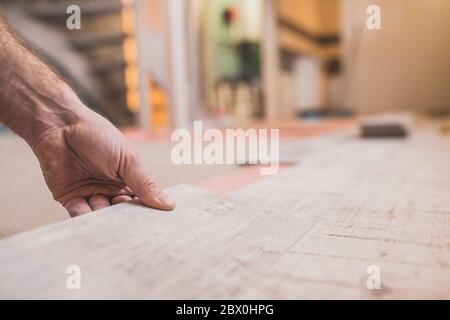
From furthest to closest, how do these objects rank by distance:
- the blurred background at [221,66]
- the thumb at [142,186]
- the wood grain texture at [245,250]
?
the blurred background at [221,66] < the thumb at [142,186] < the wood grain texture at [245,250]

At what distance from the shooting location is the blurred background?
11.2ft

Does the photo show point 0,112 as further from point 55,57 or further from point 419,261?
point 55,57

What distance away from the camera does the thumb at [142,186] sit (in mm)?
960

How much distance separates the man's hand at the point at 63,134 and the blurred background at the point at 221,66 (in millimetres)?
137

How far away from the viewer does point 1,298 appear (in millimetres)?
571

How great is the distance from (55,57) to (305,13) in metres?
5.16

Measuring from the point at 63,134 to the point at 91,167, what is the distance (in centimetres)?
11

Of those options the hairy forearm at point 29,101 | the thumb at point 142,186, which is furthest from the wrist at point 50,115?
the thumb at point 142,186

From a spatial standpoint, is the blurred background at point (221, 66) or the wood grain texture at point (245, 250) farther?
the blurred background at point (221, 66)

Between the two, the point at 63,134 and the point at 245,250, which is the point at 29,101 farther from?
the point at 245,250

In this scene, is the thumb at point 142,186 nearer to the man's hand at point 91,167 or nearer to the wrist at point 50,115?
the man's hand at point 91,167

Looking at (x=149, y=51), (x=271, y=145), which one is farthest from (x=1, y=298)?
(x=149, y=51)

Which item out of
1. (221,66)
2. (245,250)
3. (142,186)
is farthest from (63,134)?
(221,66)

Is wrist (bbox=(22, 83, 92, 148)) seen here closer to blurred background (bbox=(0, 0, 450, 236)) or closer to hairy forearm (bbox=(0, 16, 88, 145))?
hairy forearm (bbox=(0, 16, 88, 145))
